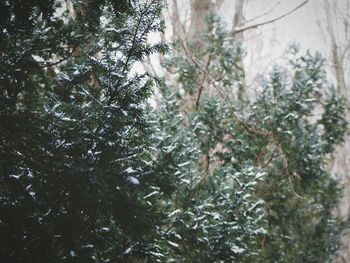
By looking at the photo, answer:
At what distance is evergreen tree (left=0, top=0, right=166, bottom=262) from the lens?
1341 mm

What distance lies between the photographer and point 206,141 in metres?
5.20

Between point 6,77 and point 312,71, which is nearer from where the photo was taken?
point 6,77

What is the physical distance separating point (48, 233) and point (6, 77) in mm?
1212

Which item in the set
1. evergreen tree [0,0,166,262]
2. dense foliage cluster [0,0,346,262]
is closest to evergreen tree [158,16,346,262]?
dense foliage cluster [0,0,346,262]

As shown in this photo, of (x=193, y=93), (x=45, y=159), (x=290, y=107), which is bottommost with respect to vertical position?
(x=45, y=159)

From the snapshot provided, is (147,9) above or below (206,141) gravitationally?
below

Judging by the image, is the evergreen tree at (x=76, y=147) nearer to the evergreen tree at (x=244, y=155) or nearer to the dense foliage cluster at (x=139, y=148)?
the dense foliage cluster at (x=139, y=148)

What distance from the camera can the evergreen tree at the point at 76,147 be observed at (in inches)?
52.8

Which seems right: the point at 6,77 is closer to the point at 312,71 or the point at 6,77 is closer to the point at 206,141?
the point at 206,141

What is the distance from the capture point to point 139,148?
2207 millimetres

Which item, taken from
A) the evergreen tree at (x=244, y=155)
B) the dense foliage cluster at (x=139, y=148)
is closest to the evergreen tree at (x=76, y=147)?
the dense foliage cluster at (x=139, y=148)

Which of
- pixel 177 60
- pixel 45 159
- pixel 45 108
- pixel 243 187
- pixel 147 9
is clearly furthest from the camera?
pixel 177 60

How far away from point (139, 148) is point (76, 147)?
50cm

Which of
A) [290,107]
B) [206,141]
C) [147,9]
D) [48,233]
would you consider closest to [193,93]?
[206,141]
